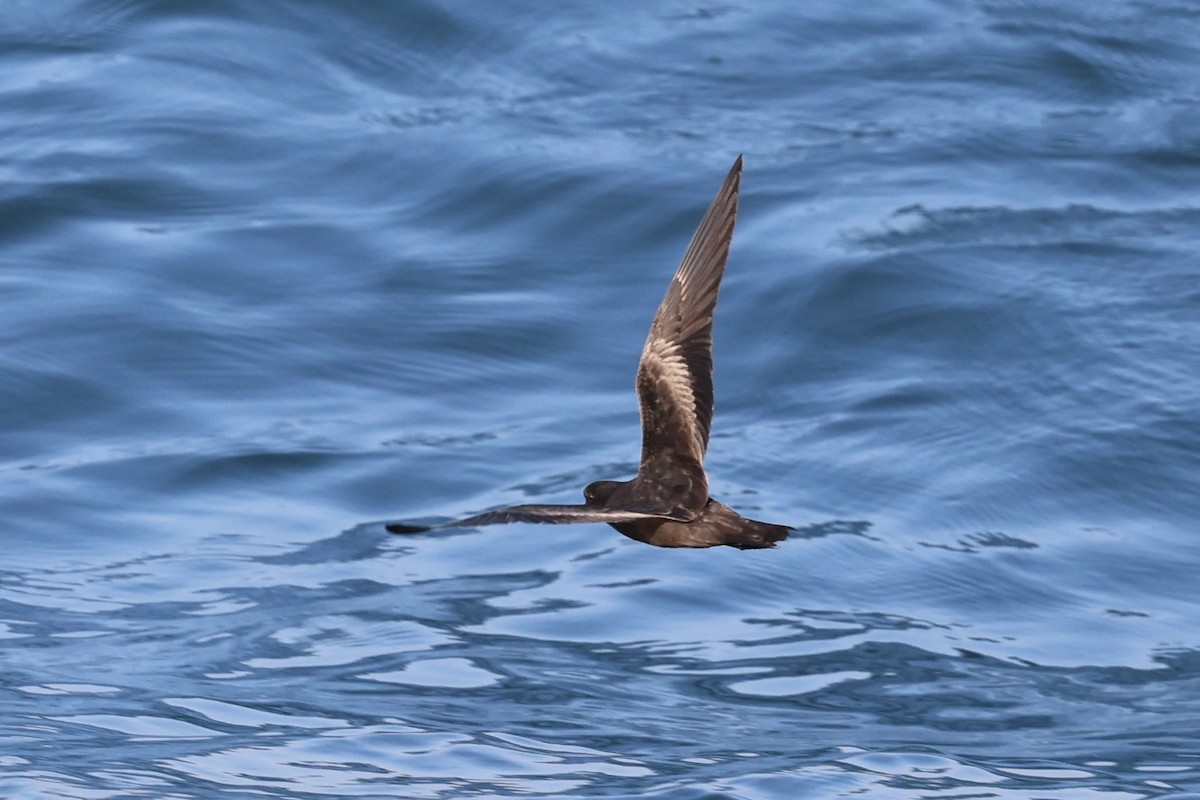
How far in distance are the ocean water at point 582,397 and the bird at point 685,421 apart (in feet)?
8.34

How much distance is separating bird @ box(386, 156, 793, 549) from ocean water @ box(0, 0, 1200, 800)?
2.54 meters

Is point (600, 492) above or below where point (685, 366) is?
below

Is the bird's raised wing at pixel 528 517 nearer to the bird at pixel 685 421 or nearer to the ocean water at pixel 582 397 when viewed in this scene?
the bird at pixel 685 421

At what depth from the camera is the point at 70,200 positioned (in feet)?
50.6

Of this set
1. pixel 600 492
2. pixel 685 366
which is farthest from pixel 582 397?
pixel 600 492

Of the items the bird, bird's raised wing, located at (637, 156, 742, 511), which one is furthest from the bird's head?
bird's raised wing, located at (637, 156, 742, 511)

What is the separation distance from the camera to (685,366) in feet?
24.8

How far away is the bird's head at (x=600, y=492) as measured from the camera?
283 inches

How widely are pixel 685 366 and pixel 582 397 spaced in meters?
6.32

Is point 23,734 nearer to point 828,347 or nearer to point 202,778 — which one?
point 202,778

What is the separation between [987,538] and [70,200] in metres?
7.83

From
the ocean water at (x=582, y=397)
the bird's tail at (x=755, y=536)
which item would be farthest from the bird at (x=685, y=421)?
the ocean water at (x=582, y=397)

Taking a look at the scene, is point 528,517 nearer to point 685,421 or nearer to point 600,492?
point 600,492

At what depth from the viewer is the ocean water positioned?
10.9m
